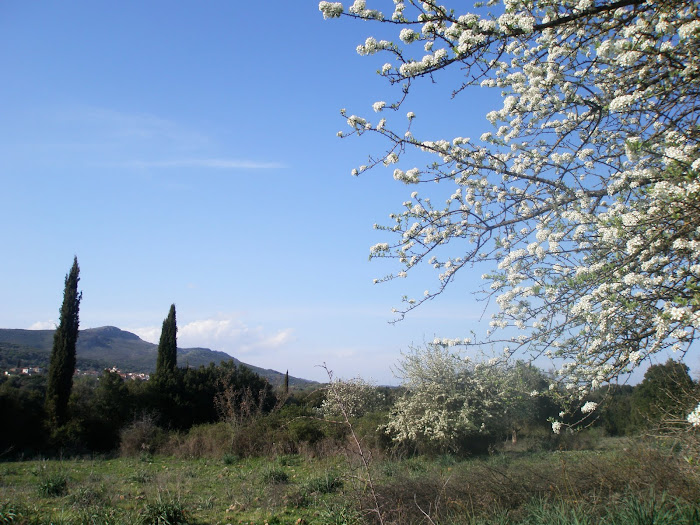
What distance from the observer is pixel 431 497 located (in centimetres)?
576

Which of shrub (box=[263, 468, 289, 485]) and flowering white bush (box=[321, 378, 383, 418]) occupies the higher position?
flowering white bush (box=[321, 378, 383, 418])

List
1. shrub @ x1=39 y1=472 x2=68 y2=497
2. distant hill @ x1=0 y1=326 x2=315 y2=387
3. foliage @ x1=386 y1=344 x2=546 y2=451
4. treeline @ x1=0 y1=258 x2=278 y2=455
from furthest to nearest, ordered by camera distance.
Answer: distant hill @ x1=0 y1=326 x2=315 y2=387
treeline @ x1=0 y1=258 x2=278 y2=455
foliage @ x1=386 y1=344 x2=546 y2=451
shrub @ x1=39 y1=472 x2=68 y2=497

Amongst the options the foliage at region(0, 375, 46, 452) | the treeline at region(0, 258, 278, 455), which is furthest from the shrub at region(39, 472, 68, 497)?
the foliage at region(0, 375, 46, 452)

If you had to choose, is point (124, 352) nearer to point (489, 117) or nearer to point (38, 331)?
point (38, 331)

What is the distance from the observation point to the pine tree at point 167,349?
985 inches

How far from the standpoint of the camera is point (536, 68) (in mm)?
4875

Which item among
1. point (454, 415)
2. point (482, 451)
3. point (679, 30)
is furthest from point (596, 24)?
point (482, 451)

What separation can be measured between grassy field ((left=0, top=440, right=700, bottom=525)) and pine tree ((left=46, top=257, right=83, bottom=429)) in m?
11.7

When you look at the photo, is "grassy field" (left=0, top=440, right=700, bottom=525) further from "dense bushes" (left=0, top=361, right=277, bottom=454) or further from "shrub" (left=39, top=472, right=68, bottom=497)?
"dense bushes" (left=0, top=361, right=277, bottom=454)

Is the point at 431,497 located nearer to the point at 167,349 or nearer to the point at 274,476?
the point at 274,476

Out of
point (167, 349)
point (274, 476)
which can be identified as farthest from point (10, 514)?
point (167, 349)

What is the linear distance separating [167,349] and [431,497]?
2323cm

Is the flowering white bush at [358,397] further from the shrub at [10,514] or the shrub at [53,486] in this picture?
the shrub at [10,514]

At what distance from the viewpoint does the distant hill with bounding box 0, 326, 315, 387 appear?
50.9 meters
